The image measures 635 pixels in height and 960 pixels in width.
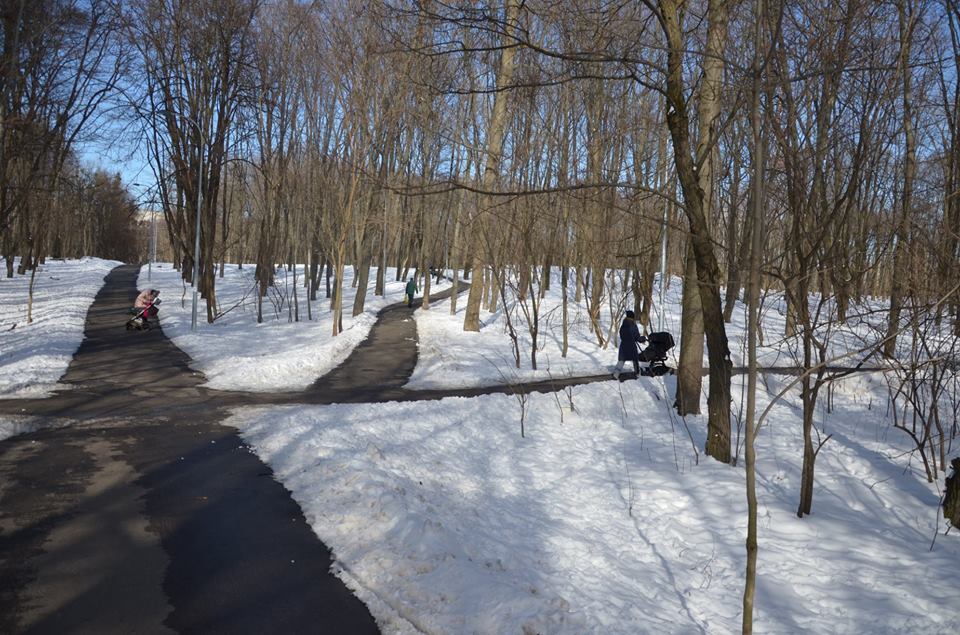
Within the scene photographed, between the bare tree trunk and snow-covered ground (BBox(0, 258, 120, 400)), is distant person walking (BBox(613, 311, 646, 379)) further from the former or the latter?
snow-covered ground (BBox(0, 258, 120, 400))

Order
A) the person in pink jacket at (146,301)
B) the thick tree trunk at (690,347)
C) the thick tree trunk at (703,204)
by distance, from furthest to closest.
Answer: the person in pink jacket at (146,301) → the thick tree trunk at (690,347) → the thick tree trunk at (703,204)

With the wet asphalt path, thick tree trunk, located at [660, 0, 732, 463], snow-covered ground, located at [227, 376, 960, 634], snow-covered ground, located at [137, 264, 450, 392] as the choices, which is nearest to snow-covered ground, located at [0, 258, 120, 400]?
the wet asphalt path

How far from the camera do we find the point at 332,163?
87.6 ft

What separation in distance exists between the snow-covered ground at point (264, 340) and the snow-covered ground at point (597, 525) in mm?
4375

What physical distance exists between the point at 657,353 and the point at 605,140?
16.7 feet

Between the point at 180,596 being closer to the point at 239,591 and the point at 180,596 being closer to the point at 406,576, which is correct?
the point at 239,591

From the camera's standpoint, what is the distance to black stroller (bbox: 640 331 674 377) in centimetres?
1639

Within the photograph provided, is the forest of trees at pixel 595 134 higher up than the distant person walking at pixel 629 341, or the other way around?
the forest of trees at pixel 595 134

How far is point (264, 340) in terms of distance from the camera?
22938mm

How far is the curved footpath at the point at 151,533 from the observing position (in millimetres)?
4438

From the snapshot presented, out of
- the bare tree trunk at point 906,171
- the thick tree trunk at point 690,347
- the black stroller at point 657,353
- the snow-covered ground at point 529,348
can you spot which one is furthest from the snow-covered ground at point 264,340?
the bare tree trunk at point 906,171

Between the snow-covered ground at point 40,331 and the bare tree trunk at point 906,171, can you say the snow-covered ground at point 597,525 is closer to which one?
the bare tree trunk at point 906,171

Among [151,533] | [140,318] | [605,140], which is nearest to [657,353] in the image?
[605,140]

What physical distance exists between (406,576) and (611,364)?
15.4m
